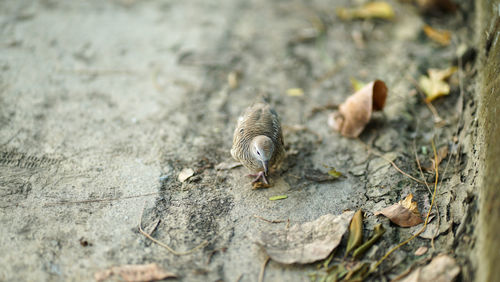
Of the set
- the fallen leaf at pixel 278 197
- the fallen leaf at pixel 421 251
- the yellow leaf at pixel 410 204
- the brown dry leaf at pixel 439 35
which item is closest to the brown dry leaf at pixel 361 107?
the yellow leaf at pixel 410 204

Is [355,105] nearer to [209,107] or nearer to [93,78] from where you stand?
[209,107]

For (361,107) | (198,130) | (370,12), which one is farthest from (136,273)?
(370,12)

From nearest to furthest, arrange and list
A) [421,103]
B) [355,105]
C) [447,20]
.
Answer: [355,105], [421,103], [447,20]

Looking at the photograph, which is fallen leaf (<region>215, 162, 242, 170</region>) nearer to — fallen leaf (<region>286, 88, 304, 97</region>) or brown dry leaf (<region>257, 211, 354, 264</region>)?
brown dry leaf (<region>257, 211, 354, 264</region>)

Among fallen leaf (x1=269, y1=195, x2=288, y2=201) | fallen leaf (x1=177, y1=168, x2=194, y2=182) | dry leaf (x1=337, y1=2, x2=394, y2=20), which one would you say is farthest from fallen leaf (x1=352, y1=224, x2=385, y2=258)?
dry leaf (x1=337, y1=2, x2=394, y2=20)

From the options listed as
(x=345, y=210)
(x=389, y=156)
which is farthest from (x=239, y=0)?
(x=345, y=210)

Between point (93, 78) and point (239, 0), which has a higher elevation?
point (239, 0)
